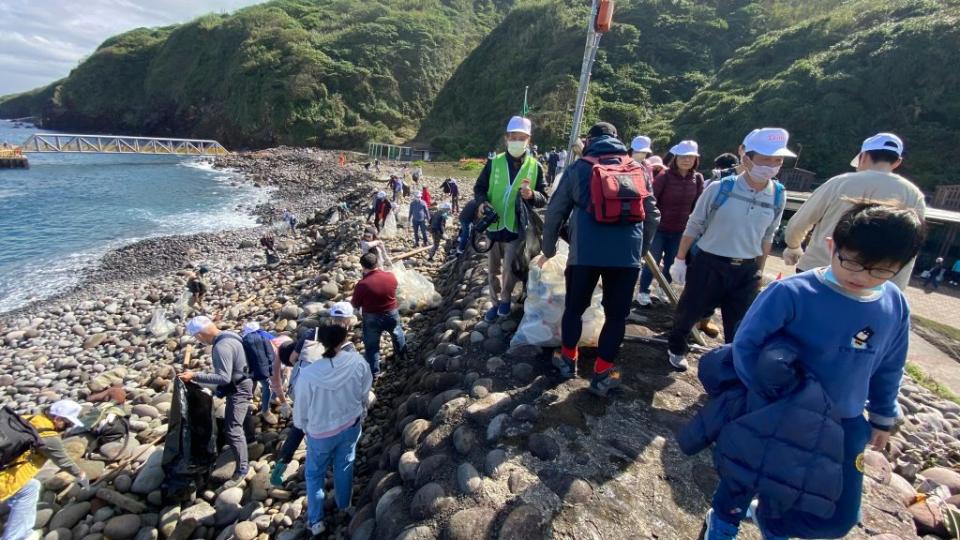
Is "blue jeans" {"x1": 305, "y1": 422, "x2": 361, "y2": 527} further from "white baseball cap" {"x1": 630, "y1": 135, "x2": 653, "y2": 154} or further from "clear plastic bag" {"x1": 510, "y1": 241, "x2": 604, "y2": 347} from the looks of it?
"white baseball cap" {"x1": 630, "y1": 135, "x2": 653, "y2": 154}

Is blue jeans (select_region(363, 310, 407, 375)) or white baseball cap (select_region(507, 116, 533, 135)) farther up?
white baseball cap (select_region(507, 116, 533, 135))

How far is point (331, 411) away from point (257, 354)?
5.84 ft

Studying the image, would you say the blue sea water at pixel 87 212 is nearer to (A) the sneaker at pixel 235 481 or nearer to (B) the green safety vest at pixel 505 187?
(A) the sneaker at pixel 235 481

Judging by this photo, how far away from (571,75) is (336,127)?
104 ft

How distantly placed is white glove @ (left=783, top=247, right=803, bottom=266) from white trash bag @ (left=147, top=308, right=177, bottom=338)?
10.7 meters

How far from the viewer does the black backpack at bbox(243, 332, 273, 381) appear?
4418 mm

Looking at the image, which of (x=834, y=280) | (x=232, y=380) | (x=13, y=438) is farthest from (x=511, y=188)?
(x=13, y=438)

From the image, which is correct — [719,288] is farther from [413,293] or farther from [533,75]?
[533,75]

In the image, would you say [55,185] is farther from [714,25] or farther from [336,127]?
[714,25]

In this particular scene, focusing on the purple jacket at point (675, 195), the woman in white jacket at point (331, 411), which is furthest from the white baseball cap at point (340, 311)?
the purple jacket at point (675, 195)

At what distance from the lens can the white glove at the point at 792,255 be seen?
320 cm

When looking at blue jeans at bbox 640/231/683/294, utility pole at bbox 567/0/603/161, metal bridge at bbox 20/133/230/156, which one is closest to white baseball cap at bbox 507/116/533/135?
utility pole at bbox 567/0/603/161

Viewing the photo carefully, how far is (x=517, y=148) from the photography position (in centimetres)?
386

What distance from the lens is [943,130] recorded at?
2089 cm
